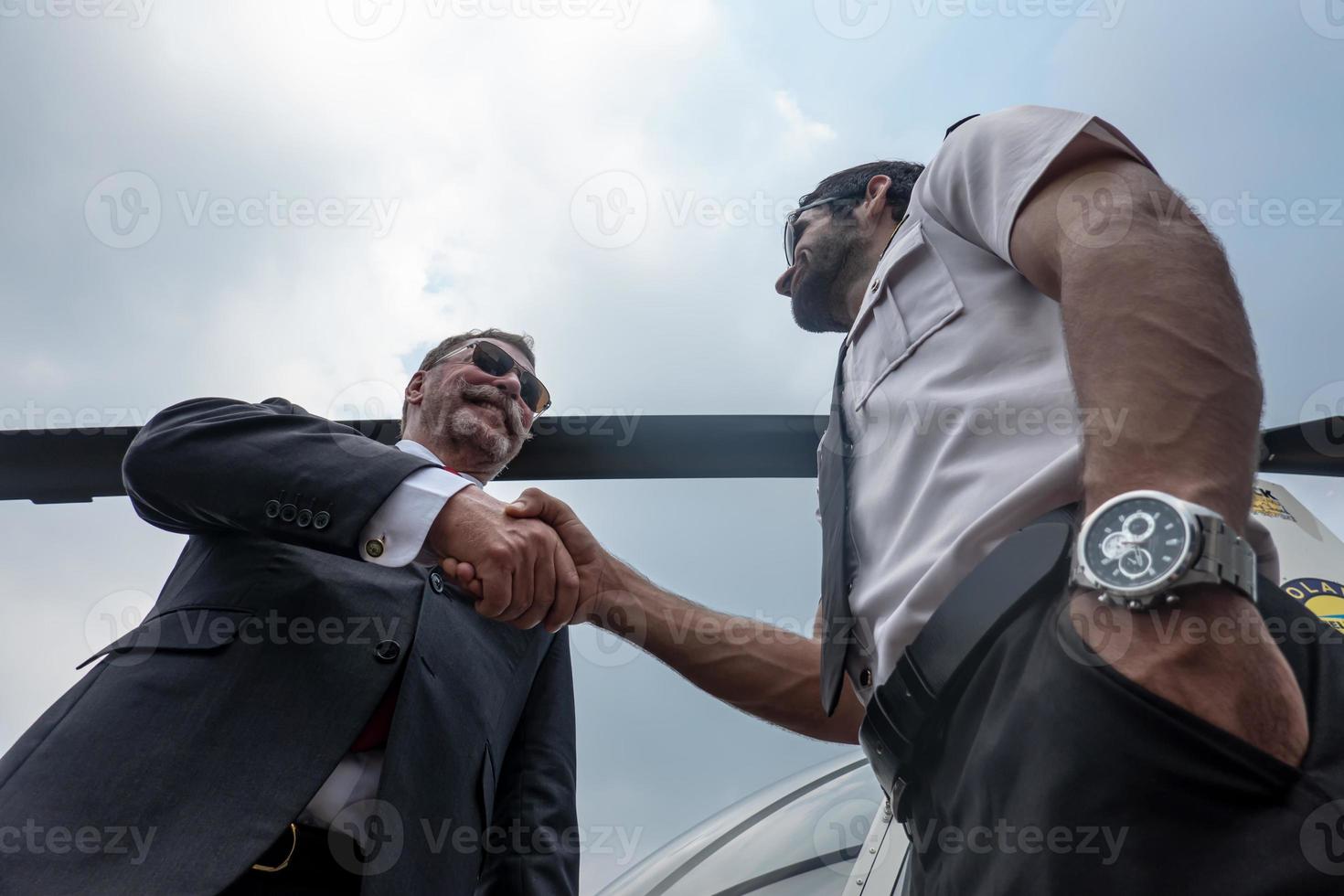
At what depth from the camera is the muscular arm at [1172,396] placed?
2.19 ft

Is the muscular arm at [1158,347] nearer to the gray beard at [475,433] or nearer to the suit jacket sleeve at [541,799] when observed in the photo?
the suit jacket sleeve at [541,799]

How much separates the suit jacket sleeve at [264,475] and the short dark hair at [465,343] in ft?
3.70

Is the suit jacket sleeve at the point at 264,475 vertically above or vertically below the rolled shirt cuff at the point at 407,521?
above

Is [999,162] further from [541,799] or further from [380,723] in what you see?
[541,799]

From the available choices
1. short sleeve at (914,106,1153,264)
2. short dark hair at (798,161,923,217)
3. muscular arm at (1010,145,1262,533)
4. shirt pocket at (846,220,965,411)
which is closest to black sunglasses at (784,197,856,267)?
short dark hair at (798,161,923,217)

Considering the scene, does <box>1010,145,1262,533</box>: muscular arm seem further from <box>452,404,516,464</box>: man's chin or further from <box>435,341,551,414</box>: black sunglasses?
<box>435,341,551,414</box>: black sunglasses

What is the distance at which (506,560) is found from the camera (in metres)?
1.99

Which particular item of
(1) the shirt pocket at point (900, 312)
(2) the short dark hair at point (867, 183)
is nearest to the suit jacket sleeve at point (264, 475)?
(1) the shirt pocket at point (900, 312)

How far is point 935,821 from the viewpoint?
964 millimetres

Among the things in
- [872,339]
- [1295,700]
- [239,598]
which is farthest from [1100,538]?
[239,598]

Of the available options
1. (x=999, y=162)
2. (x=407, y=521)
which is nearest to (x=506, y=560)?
(x=407, y=521)

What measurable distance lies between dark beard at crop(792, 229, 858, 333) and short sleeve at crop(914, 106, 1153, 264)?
0.85 meters

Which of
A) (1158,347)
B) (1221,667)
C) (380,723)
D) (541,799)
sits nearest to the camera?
(1221,667)

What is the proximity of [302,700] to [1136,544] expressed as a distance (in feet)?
5.25
